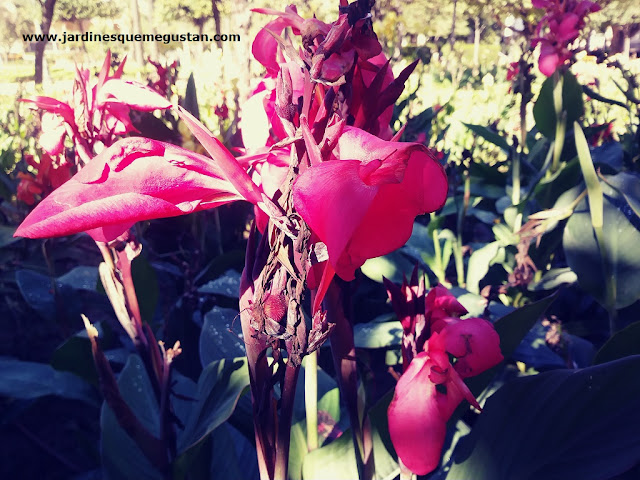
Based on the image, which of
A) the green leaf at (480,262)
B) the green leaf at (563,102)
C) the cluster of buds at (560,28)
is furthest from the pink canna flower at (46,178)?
the green leaf at (563,102)

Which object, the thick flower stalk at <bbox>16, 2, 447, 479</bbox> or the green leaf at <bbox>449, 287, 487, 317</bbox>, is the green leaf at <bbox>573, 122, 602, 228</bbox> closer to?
the green leaf at <bbox>449, 287, 487, 317</bbox>

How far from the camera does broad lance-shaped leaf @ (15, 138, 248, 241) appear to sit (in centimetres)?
35

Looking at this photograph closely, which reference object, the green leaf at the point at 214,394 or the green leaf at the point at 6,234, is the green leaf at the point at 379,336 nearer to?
the green leaf at the point at 214,394

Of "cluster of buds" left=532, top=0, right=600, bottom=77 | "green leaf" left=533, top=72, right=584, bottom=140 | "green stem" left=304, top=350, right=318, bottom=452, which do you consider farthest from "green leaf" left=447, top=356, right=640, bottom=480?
"green leaf" left=533, top=72, right=584, bottom=140

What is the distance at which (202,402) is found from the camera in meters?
0.93

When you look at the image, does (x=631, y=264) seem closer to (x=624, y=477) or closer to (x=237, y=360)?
(x=624, y=477)

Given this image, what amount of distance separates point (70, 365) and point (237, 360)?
0.45 meters

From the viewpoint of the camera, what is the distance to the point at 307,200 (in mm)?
293

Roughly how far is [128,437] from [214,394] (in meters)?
0.19

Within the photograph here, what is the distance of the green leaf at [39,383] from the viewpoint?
3.51 feet

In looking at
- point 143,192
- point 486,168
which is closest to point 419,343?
point 143,192

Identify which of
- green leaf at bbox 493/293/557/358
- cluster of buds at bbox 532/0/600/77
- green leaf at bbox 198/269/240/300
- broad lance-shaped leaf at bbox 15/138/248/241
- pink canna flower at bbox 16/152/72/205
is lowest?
green leaf at bbox 198/269/240/300

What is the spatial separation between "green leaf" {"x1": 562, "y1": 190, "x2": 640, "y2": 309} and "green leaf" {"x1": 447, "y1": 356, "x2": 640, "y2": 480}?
624 mm

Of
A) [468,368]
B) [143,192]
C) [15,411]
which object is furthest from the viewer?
[15,411]
